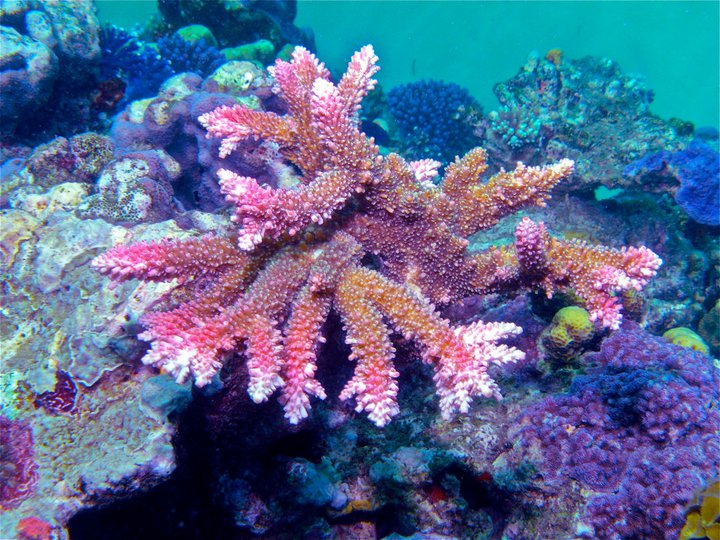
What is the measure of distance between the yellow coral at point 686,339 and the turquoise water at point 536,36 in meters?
49.6

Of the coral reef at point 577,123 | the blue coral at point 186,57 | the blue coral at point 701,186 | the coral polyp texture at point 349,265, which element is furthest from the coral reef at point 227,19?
the blue coral at point 701,186

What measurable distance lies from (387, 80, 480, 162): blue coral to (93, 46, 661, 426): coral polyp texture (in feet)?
23.4

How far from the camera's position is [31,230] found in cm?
373

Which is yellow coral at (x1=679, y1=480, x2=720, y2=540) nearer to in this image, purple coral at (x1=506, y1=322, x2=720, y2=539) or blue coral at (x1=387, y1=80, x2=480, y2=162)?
purple coral at (x1=506, y1=322, x2=720, y2=539)

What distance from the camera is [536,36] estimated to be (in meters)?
53.4

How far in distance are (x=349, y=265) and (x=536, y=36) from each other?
206 ft

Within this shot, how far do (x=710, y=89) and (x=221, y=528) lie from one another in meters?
75.2

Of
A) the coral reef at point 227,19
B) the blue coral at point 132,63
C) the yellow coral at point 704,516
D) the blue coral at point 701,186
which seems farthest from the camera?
the coral reef at point 227,19

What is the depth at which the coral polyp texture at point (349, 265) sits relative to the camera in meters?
2.03

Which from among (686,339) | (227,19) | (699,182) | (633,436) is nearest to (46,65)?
(227,19)

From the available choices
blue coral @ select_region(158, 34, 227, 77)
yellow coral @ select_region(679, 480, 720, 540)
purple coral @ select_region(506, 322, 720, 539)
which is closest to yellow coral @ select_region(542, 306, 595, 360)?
purple coral @ select_region(506, 322, 720, 539)

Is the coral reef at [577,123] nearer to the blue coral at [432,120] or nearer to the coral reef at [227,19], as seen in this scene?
the blue coral at [432,120]

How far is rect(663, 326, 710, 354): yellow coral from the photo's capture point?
459cm

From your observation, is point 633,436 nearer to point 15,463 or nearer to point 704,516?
point 704,516
